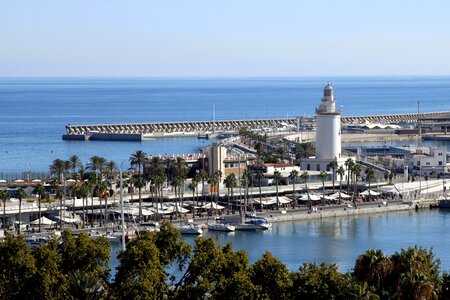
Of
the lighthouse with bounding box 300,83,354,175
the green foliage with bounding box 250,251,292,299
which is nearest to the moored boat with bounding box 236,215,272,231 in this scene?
the lighthouse with bounding box 300,83,354,175

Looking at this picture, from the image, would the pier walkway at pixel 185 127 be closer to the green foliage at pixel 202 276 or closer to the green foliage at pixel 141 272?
the green foliage at pixel 202 276

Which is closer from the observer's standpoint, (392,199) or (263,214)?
(263,214)

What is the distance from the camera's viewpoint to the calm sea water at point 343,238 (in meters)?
44.2

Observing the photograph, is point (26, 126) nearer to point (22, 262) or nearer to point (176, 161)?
point (176, 161)

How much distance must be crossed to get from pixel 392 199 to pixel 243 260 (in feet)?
116

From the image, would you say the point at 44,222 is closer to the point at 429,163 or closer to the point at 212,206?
the point at 212,206

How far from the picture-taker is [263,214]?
55.8 meters

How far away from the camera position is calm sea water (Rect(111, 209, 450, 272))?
44.2 metres

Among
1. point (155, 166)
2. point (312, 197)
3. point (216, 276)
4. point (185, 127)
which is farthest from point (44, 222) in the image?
point (185, 127)

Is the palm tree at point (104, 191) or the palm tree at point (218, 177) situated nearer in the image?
the palm tree at point (104, 191)

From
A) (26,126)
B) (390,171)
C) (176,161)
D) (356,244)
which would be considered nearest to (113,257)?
(356,244)

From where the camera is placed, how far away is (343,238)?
163ft

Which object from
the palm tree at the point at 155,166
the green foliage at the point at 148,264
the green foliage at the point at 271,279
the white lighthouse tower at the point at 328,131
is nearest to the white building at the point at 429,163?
the white lighthouse tower at the point at 328,131

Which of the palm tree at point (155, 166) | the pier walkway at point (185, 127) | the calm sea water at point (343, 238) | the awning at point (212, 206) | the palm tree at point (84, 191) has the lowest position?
the calm sea water at point (343, 238)
